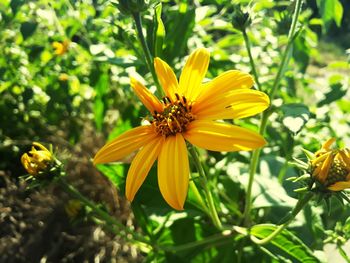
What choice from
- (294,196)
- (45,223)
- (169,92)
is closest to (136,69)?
(169,92)

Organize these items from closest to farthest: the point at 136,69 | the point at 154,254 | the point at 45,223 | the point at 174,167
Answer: the point at 174,167, the point at 154,254, the point at 136,69, the point at 45,223

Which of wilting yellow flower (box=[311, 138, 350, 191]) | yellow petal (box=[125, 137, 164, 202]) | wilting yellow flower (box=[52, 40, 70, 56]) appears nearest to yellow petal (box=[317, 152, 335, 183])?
wilting yellow flower (box=[311, 138, 350, 191])

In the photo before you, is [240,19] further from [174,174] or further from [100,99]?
[100,99]

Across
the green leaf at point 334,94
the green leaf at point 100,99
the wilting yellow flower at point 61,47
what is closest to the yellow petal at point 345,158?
the green leaf at point 334,94

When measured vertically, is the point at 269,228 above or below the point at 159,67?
below

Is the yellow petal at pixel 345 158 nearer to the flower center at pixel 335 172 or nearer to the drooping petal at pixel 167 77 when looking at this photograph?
the flower center at pixel 335 172

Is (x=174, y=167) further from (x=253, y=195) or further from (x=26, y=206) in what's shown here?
(x=26, y=206)
